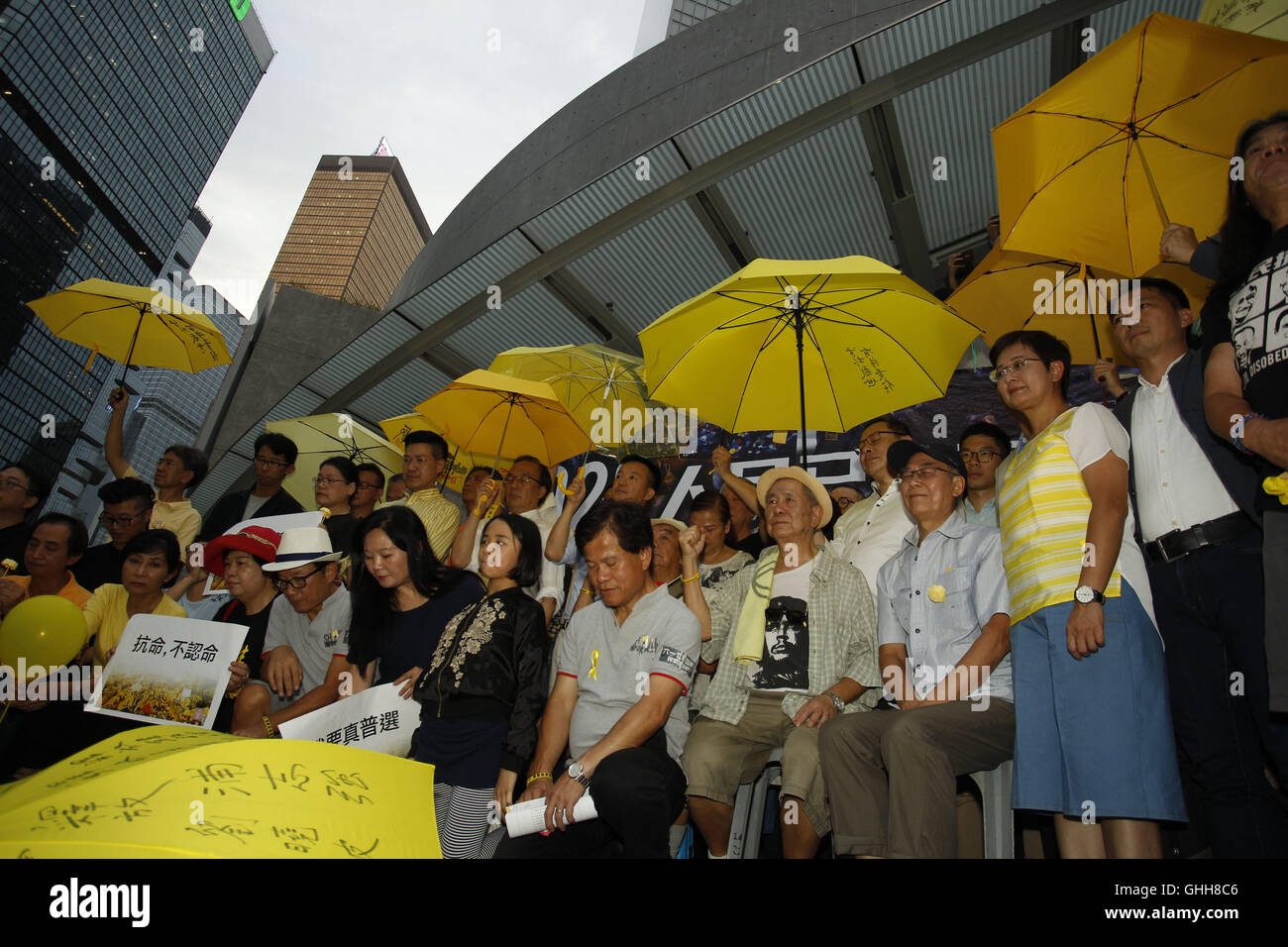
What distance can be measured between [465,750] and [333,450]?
4.86 metres

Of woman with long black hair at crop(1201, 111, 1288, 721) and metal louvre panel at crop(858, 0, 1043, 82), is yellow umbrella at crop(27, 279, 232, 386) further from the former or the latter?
woman with long black hair at crop(1201, 111, 1288, 721)

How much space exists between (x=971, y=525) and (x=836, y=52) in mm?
4045

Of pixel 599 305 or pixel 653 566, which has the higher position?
pixel 599 305


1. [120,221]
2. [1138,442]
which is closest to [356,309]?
[1138,442]

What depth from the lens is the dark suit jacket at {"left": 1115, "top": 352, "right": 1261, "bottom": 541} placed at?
7.95ft

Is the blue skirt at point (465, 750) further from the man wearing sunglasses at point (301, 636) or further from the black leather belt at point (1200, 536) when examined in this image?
the black leather belt at point (1200, 536)

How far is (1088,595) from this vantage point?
2.43 m

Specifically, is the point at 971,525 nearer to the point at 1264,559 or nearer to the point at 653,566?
the point at 1264,559

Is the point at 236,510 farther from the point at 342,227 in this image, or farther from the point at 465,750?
the point at 342,227

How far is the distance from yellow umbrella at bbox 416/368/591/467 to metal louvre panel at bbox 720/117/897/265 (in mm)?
2528

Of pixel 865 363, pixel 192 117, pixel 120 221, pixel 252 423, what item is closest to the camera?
pixel 865 363

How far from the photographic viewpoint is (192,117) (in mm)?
79938

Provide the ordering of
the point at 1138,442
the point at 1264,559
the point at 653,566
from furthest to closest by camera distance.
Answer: the point at 653,566 → the point at 1138,442 → the point at 1264,559

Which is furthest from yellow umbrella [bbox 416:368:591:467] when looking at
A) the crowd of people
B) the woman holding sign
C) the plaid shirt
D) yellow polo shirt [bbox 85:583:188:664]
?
the plaid shirt
